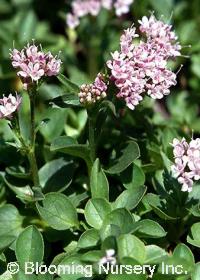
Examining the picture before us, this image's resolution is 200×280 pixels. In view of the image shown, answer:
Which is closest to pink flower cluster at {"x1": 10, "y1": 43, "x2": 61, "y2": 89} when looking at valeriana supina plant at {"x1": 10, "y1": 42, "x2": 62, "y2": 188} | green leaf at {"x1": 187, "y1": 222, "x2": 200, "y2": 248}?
valeriana supina plant at {"x1": 10, "y1": 42, "x2": 62, "y2": 188}

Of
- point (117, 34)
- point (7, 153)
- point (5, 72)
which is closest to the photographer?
point (7, 153)

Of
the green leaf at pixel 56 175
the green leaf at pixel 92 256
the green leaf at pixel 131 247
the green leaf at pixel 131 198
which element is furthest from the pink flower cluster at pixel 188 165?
the green leaf at pixel 56 175

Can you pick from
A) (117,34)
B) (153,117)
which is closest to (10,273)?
(153,117)

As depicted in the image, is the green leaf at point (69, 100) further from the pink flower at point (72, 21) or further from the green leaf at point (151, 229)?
the pink flower at point (72, 21)

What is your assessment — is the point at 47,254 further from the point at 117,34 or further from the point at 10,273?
the point at 117,34

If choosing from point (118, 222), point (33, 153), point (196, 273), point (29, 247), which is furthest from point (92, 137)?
point (196, 273)
